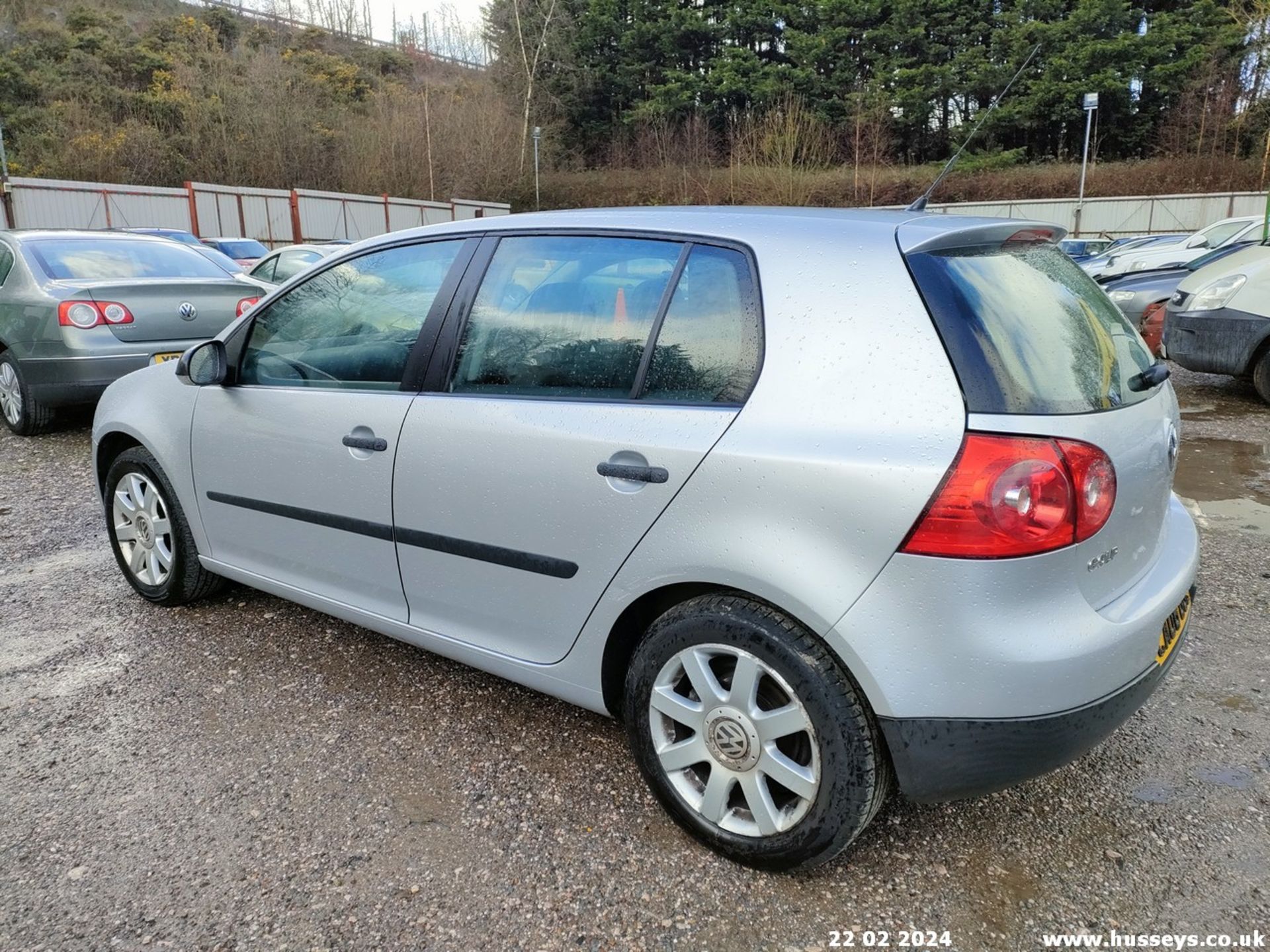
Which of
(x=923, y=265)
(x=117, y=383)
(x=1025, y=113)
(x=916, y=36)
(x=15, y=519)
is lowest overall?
(x=15, y=519)

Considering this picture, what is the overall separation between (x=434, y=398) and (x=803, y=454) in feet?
3.79

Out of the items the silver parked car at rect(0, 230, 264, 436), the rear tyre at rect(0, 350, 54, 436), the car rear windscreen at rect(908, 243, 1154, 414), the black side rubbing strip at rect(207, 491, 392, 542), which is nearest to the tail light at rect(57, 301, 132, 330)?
the silver parked car at rect(0, 230, 264, 436)

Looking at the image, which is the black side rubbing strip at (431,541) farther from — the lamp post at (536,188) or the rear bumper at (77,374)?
the lamp post at (536,188)

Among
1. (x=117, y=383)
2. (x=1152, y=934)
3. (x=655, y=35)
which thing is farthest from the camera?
(x=655, y=35)

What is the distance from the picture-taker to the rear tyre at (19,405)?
641 cm

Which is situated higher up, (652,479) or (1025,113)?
(1025,113)

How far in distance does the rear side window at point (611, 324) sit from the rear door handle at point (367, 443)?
0.29 meters

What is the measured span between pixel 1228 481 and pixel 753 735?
479cm

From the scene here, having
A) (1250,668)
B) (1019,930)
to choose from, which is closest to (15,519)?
(1019,930)

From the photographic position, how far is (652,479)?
2.06 meters

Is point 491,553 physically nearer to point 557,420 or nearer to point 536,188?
point 557,420

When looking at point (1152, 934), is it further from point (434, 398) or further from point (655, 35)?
point (655, 35)

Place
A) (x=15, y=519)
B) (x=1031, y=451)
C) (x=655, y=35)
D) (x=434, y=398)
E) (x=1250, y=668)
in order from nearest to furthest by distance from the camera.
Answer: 1. (x=1031, y=451)
2. (x=434, y=398)
3. (x=1250, y=668)
4. (x=15, y=519)
5. (x=655, y=35)

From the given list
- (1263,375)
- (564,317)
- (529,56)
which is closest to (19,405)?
(564,317)
